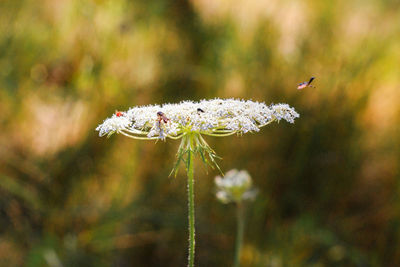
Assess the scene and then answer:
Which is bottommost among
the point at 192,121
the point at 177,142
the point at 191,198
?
the point at 191,198

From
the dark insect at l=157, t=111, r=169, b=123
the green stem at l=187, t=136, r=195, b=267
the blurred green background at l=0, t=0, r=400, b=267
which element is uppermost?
the blurred green background at l=0, t=0, r=400, b=267

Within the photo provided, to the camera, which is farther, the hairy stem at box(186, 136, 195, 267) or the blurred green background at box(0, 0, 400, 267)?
the blurred green background at box(0, 0, 400, 267)

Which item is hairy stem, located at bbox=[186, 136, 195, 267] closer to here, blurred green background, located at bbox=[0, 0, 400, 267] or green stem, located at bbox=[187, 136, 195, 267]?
green stem, located at bbox=[187, 136, 195, 267]

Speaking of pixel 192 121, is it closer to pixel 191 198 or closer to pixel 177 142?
pixel 191 198

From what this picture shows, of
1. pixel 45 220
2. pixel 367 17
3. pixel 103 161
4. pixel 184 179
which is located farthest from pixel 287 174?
pixel 367 17

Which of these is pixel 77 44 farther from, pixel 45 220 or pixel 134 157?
pixel 45 220

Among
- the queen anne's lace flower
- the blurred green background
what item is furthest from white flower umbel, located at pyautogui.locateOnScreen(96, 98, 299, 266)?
the blurred green background

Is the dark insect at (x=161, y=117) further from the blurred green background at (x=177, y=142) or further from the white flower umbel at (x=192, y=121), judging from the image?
the blurred green background at (x=177, y=142)

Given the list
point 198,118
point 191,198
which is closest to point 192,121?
point 198,118
